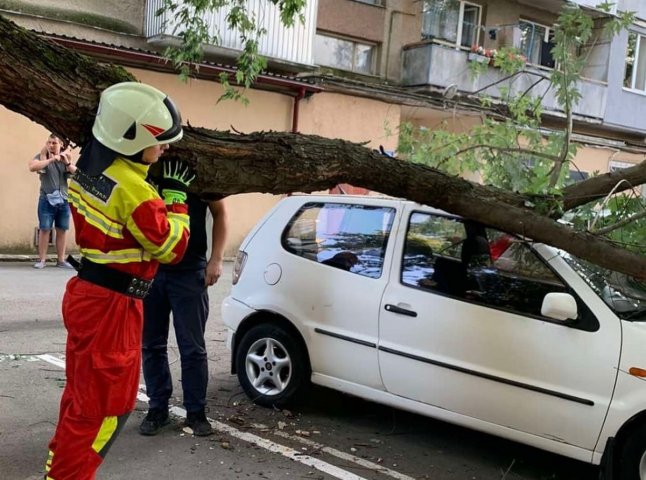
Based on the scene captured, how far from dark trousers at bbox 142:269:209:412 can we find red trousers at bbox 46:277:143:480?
53.0 inches

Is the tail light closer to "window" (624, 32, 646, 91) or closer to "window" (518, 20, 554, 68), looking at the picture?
"window" (518, 20, 554, 68)

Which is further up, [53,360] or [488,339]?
[488,339]

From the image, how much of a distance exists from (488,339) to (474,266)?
51 centimetres

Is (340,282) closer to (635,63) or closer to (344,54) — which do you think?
(344,54)

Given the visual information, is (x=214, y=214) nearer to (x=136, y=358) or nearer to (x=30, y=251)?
(x=136, y=358)

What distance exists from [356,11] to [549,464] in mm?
13263

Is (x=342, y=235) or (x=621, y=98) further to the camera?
(x=621, y=98)

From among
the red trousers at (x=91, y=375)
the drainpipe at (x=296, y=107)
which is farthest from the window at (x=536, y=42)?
the red trousers at (x=91, y=375)

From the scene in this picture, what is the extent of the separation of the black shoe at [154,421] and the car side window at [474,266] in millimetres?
1831

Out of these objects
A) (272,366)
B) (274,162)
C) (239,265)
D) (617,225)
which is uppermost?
(274,162)

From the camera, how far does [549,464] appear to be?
444 cm

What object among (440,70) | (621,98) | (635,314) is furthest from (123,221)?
(621,98)

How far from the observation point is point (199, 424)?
4.47 m

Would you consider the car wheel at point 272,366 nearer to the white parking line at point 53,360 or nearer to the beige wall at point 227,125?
the white parking line at point 53,360
